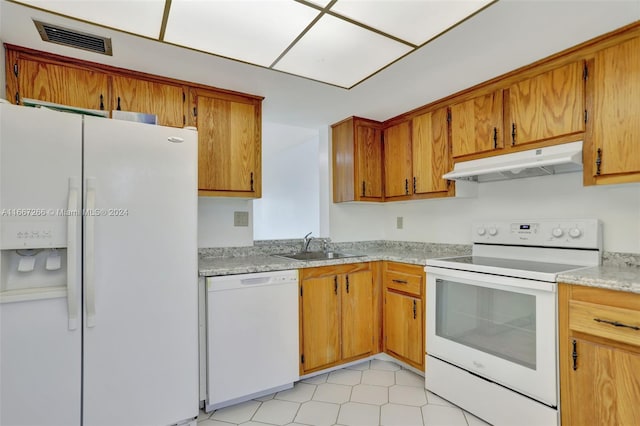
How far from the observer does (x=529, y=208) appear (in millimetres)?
2217

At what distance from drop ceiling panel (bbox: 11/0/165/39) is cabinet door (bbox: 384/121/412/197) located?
2040 mm

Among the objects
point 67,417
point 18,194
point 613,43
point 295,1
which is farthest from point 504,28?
point 67,417

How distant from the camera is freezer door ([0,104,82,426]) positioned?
1354 millimetres

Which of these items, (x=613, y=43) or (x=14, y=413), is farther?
(x=613, y=43)

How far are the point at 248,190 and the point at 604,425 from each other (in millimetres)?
2372

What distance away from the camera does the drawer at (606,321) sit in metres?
1.36

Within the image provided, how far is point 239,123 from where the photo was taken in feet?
7.98

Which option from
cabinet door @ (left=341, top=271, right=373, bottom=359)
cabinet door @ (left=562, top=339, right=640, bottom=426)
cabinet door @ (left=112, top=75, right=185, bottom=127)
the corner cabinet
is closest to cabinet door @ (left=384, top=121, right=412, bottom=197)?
cabinet door @ (left=341, top=271, right=373, bottom=359)

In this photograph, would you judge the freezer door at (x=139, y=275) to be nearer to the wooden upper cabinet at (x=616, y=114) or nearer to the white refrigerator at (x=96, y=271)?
the white refrigerator at (x=96, y=271)

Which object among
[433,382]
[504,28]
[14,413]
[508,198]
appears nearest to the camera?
[14,413]

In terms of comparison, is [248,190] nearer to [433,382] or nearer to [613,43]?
[433,382]

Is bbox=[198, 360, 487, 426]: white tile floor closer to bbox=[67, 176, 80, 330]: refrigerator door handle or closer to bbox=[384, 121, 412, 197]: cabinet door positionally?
bbox=[67, 176, 80, 330]: refrigerator door handle

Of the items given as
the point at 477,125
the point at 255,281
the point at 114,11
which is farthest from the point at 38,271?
the point at 477,125

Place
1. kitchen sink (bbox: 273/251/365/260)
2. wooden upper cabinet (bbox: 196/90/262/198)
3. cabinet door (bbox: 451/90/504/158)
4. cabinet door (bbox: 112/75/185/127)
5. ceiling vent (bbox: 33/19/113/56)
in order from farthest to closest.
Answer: kitchen sink (bbox: 273/251/365/260) < wooden upper cabinet (bbox: 196/90/262/198) < cabinet door (bbox: 451/90/504/158) < cabinet door (bbox: 112/75/185/127) < ceiling vent (bbox: 33/19/113/56)
